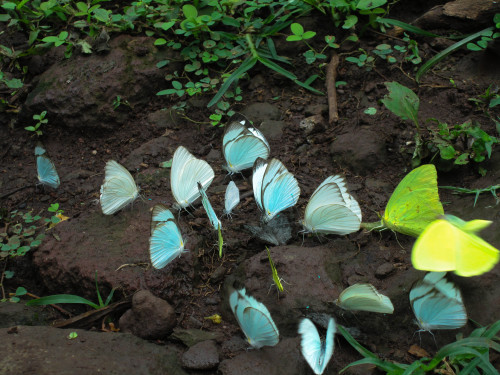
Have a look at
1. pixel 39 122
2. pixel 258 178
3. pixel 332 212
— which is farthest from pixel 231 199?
pixel 39 122

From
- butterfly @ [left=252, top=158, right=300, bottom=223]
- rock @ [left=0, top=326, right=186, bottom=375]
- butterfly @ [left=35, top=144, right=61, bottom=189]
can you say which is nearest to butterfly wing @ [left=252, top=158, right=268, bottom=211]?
butterfly @ [left=252, top=158, right=300, bottom=223]

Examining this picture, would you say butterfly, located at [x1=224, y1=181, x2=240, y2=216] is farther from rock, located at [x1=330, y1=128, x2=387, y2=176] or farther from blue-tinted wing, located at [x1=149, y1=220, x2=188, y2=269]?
rock, located at [x1=330, y1=128, x2=387, y2=176]

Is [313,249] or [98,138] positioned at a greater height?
[313,249]

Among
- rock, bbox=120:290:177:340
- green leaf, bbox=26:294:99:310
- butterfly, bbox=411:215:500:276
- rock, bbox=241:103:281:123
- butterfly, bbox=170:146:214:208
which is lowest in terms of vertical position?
green leaf, bbox=26:294:99:310

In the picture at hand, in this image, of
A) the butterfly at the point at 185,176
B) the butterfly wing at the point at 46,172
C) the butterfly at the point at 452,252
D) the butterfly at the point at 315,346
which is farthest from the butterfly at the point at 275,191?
the butterfly wing at the point at 46,172

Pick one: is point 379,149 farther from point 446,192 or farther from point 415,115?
point 446,192

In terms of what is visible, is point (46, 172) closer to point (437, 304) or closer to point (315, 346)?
point (315, 346)

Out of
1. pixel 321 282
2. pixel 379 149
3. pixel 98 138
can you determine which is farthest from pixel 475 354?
pixel 98 138
